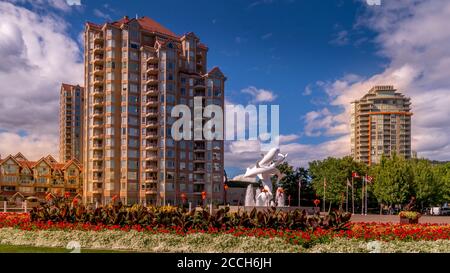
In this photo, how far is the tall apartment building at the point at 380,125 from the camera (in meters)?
136

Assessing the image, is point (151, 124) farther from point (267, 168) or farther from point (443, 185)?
point (443, 185)

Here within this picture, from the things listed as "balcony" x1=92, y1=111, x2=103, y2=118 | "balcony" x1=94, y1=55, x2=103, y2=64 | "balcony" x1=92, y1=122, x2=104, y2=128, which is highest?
"balcony" x1=94, y1=55, x2=103, y2=64

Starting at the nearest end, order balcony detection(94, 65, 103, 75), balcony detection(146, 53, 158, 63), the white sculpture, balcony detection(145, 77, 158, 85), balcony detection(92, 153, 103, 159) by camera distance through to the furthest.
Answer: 1. the white sculpture
2. balcony detection(92, 153, 103, 159)
3. balcony detection(94, 65, 103, 75)
4. balcony detection(145, 77, 158, 85)
5. balcony detection(146, 53, 158, 63)

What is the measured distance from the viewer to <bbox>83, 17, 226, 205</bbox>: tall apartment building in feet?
260

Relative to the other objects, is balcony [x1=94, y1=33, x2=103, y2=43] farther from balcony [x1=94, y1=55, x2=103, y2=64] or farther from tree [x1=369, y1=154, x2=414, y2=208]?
tree [x1=369, y1=154, x2=414, y2=208]

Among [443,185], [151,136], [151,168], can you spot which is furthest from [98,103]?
[443,185]

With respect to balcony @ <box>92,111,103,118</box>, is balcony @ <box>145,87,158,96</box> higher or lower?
higher

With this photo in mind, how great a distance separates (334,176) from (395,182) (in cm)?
1073

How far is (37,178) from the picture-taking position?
8894 centimetres

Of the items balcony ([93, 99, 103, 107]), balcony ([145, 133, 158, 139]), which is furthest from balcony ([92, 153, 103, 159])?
balcony ([145, 133, 158, 139])

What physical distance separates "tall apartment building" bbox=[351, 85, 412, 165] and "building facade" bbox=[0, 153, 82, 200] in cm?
8083

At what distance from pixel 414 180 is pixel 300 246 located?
53.6m

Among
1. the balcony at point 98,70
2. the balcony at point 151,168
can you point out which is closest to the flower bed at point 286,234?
the balcony at point 151,168
